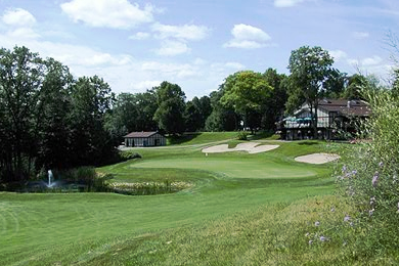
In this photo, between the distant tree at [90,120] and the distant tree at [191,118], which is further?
the distant tree at [191,118]

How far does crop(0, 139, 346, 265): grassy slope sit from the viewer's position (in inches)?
436

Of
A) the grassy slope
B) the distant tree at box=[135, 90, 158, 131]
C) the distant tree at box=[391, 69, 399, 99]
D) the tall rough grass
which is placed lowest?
the grassy slope

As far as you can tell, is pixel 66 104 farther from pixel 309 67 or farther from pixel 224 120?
pixel 224 120

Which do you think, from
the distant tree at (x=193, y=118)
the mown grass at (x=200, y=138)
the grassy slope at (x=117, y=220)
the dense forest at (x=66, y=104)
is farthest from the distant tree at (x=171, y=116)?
the grassy slope at (x=117, y=220)

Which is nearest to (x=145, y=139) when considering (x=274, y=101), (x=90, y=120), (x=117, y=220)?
(x=274, y=101)

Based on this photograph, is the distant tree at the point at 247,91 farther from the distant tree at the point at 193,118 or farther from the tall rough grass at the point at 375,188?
the tall rough grass at the point at 375,188

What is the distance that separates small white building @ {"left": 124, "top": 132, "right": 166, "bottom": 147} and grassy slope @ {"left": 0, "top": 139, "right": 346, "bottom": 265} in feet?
306

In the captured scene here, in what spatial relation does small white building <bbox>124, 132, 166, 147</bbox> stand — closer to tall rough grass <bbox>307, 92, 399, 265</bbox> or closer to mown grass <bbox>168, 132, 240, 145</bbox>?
mown grass <bbox>168, 132, 240, 145</bbox>

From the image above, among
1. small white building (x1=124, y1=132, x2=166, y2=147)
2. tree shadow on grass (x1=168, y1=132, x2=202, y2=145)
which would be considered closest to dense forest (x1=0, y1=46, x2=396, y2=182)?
tree shadow on grass (x1=168, y1=132, x2=202, y2=145)

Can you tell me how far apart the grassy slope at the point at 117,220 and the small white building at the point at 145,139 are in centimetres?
9325

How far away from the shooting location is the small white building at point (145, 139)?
127994 millimetres

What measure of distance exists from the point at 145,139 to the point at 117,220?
10984cm

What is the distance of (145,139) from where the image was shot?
5064 inches

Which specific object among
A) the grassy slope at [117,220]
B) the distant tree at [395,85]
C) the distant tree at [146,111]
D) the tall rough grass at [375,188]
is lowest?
the grassy slope at [117,220]
